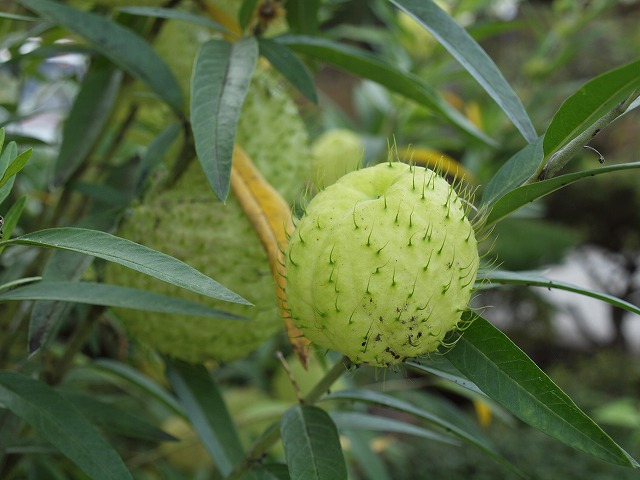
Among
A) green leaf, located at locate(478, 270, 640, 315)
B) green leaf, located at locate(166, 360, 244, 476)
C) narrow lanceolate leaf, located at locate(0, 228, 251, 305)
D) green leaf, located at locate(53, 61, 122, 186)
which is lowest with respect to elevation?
green leaf, located at locate(166, 360, 244, 476)

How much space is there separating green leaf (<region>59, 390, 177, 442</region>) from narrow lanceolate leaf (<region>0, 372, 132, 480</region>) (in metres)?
0.16

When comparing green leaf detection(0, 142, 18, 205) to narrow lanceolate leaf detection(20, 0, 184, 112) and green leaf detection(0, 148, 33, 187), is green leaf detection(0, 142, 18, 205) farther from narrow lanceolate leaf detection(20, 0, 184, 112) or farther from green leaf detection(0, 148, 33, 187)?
narrow lanceolate leaf detection(20, 0, 184, 112)

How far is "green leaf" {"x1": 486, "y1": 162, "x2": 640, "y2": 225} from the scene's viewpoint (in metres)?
0.47

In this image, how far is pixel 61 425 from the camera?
0.55 metres

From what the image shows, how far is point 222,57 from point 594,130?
0.31 meters

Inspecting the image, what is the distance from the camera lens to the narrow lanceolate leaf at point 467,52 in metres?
0.58

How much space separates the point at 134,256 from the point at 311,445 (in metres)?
0.20

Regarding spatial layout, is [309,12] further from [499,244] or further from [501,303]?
[501,303]

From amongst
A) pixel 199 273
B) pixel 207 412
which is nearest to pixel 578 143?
pixel 199 273

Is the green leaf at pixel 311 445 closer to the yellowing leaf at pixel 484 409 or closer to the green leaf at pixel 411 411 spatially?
the green leaf at pixel 411 411

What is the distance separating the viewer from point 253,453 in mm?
638

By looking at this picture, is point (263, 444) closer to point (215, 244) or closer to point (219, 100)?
point (215, 244)

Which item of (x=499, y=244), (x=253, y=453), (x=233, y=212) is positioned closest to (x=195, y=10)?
(x=233, y=212)

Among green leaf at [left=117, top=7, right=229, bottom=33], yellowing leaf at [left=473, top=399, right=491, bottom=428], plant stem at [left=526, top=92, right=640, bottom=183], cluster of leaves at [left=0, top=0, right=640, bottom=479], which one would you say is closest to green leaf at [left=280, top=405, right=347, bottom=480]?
cluster of leaves at [left=0, top=0, right=640, bottom=479]
